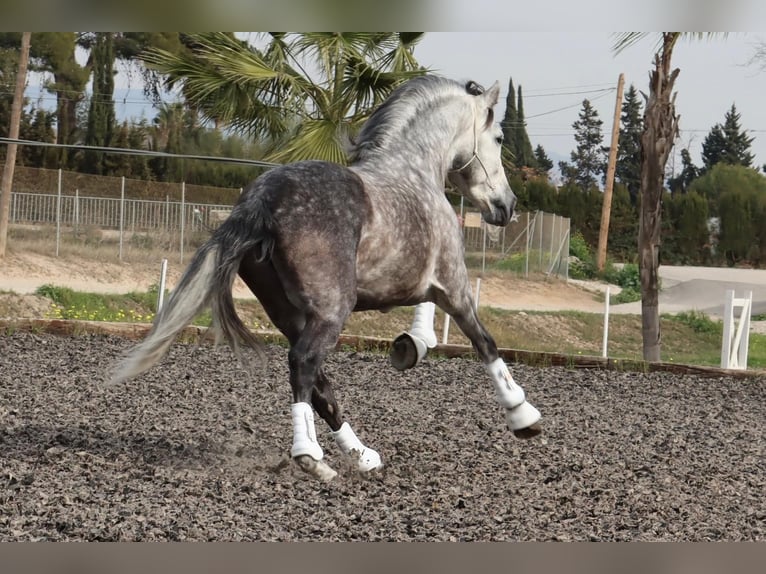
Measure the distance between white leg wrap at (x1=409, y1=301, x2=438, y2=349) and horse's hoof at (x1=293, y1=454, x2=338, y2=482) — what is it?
1099 millimetres

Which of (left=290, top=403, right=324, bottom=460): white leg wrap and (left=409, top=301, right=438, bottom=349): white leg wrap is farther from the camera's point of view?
(left=409, top=301, right=438, bottom=349): white leg wrap

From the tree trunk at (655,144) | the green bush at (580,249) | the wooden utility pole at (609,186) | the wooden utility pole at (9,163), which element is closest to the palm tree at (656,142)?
the tree trunk at (655,144)

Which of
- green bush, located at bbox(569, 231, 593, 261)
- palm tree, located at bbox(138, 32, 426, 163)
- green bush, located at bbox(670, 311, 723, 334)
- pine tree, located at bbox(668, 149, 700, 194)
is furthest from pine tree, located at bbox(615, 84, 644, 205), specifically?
palm tree, located at bbox(138, 32, 426, 163)

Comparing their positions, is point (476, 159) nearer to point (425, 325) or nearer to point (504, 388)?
point (425, 325)

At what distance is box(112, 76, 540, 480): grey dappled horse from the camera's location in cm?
409

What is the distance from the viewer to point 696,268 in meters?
31.7

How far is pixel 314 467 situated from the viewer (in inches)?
161

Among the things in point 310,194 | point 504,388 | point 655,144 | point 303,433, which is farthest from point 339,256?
point 655,144

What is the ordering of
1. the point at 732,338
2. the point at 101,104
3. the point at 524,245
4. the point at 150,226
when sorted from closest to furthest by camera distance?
the point at 732,338
the point at 150,226
the point at 524,245
the point at 101,104

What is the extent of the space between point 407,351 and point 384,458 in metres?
0.53

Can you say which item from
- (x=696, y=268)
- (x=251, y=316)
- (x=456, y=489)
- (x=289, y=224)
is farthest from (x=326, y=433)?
(x=696, y=268)

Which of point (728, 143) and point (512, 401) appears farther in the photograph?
point (728, 143)

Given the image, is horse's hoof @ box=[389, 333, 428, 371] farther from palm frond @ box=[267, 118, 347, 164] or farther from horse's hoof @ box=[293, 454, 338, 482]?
palm frond @ box=[267, 118, 347, 164]

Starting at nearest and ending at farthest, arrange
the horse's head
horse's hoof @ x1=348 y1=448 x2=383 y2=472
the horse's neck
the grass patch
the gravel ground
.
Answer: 1. the gravel ground
2. horse's hoof @ x1=348 y1=448 x2=383 y2=472
3. the horse's neck
4. the horse's head
5. the grass patch
